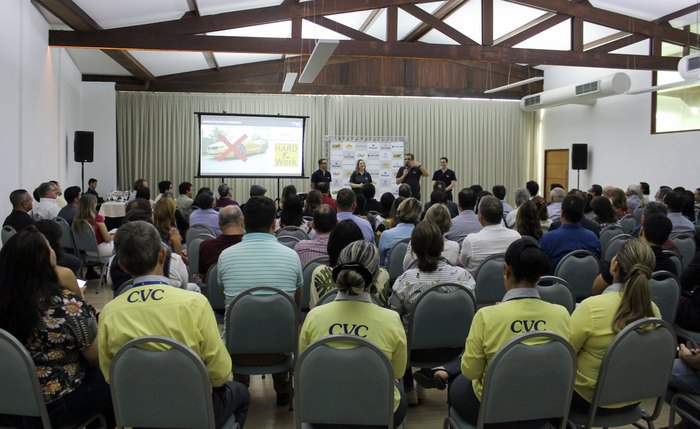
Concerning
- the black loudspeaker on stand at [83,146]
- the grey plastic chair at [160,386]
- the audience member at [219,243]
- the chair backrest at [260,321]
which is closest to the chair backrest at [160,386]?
the grey plastic chair at [160,386]

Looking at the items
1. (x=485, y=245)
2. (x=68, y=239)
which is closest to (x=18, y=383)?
(x=485, y=245)

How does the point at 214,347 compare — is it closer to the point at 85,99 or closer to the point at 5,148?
the point at 5,148

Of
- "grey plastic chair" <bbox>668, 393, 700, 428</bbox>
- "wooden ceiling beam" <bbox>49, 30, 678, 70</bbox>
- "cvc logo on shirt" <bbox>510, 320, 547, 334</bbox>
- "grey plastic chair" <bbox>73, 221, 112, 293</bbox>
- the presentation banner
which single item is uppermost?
"wooden ceiling beam" <bbox>49, 30, 678, 70</bbox>

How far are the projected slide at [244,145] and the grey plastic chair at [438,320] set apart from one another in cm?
953

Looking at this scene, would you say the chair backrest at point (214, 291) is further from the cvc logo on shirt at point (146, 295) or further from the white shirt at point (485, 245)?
the white shirt at point (485, 245)

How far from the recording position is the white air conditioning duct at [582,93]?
405 inches

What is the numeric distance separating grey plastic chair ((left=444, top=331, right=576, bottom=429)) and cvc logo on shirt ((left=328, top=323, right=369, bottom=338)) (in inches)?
18.4

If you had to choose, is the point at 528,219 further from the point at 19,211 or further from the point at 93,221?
the point at 19,211

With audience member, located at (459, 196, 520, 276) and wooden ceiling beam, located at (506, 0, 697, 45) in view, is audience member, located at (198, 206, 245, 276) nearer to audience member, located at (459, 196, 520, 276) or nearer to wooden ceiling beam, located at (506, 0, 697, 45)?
audience member, located at (459, 196, 520, 276)

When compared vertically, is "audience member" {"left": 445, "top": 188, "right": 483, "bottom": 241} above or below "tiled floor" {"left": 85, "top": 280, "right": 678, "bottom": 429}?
above

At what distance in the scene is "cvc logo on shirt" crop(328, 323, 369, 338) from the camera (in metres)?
2.21

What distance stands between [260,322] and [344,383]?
3.08 ft

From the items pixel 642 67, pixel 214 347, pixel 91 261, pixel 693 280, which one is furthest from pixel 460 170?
pixel 214 347

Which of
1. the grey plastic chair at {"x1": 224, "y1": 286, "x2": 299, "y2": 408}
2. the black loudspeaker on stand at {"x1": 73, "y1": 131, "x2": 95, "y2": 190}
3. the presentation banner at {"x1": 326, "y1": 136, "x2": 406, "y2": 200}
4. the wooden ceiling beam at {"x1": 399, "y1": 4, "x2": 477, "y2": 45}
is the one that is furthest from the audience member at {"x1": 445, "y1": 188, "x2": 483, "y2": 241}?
the presentation banner at {"x1": 326, "y1": 136, "x2": 406, "y2": 200}
